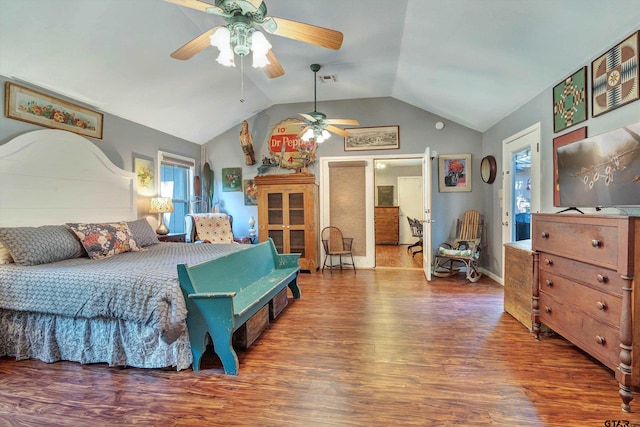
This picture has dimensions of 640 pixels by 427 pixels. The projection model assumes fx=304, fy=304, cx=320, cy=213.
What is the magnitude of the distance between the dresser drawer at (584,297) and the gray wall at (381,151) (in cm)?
272

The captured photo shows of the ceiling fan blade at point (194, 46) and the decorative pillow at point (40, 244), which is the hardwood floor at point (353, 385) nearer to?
the decorative pillow at point (40, 244)

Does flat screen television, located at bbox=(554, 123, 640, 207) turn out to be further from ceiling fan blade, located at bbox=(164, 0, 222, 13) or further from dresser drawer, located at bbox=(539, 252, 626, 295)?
ceiling fan blade, located at bbox=(164, 0, 222, 13)

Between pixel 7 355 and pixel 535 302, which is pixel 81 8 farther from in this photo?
pixel 535 302

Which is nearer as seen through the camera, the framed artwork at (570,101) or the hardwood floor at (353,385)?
the hardwood floor at (353,385)

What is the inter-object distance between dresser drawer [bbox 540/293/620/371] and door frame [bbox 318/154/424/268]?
10.1 feet

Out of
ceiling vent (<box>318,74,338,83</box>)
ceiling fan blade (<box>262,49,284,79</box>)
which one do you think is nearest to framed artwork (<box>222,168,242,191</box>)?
ceiling vent (<box>318,74,338,83</box>)

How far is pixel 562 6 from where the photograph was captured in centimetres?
205

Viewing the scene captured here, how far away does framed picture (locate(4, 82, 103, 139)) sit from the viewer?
107 inches

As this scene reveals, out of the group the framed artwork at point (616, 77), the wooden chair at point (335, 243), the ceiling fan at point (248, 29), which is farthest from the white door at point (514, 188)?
the ceiling fan at point (248, 29)

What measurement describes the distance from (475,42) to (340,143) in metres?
2.81

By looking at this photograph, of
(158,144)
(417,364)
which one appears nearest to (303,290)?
(417,364)

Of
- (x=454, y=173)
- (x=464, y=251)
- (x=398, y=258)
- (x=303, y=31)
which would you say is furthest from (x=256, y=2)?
(x=398, y=258)

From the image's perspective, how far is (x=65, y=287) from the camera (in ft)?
6.75

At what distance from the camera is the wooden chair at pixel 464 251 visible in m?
4.46
